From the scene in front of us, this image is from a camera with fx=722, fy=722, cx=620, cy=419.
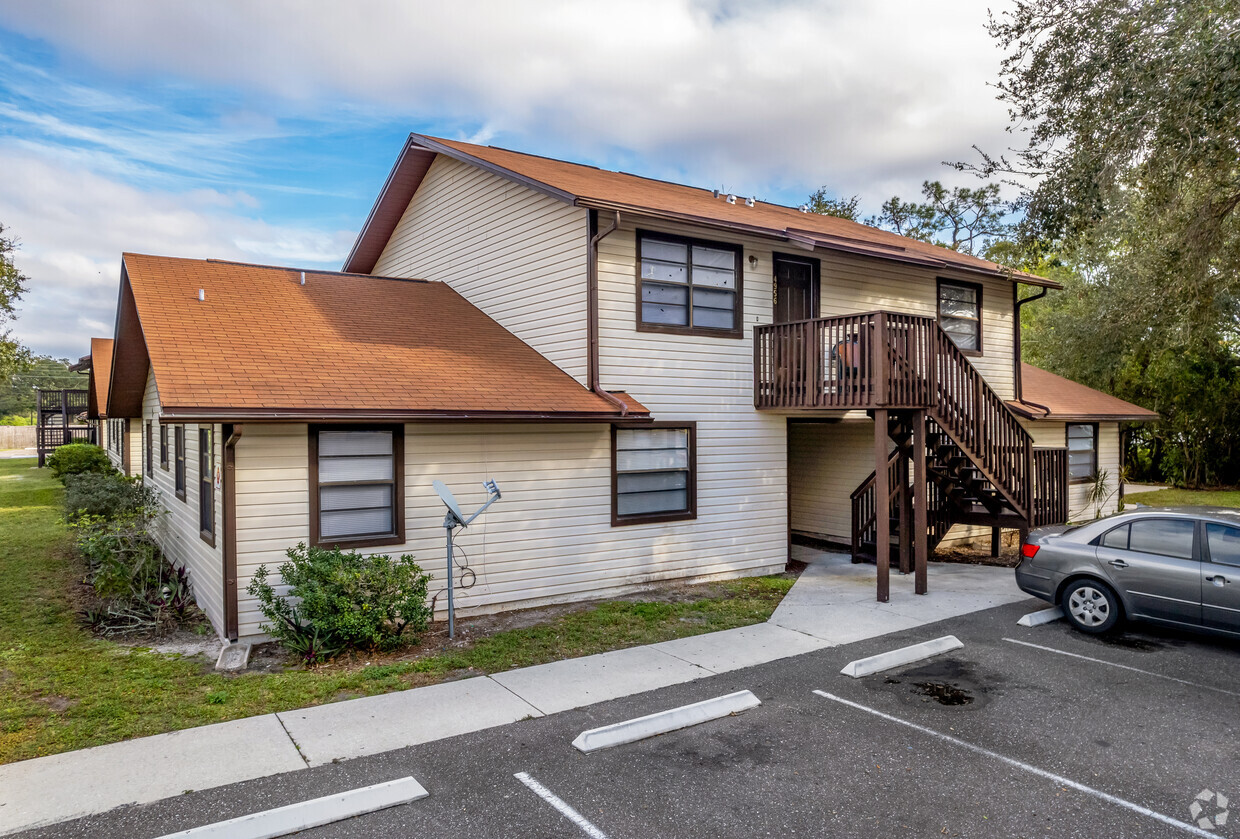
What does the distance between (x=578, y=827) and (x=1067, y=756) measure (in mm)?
3541

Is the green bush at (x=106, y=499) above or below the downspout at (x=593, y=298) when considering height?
below

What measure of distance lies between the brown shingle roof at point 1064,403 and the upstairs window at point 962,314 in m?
1.67

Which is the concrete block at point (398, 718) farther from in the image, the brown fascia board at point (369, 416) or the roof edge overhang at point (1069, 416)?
the roof edge overhang at point (1069, 416)

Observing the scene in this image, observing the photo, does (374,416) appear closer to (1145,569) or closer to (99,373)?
(1145,569)

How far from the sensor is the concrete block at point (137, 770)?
14.4 ft

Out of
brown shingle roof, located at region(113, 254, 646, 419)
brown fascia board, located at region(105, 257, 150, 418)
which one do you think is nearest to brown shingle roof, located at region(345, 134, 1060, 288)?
brown shingle roof, located at region(113, 254, 646, 419)

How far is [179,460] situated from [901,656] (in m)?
10.9

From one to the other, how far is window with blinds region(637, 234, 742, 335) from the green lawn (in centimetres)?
1618

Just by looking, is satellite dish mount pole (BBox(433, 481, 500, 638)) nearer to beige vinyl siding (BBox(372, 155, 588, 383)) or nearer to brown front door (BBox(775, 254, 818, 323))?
beige vinyl siding (BBox(372, 155, 588, 383))

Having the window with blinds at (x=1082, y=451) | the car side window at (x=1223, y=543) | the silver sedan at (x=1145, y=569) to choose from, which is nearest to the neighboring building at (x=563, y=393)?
the silver sedan at (x=1145, y=569)

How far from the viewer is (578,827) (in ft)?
13.8

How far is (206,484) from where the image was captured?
29.9ft

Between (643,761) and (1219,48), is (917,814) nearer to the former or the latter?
(643,761)

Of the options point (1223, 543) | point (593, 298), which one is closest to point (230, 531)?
point (593, 298)
